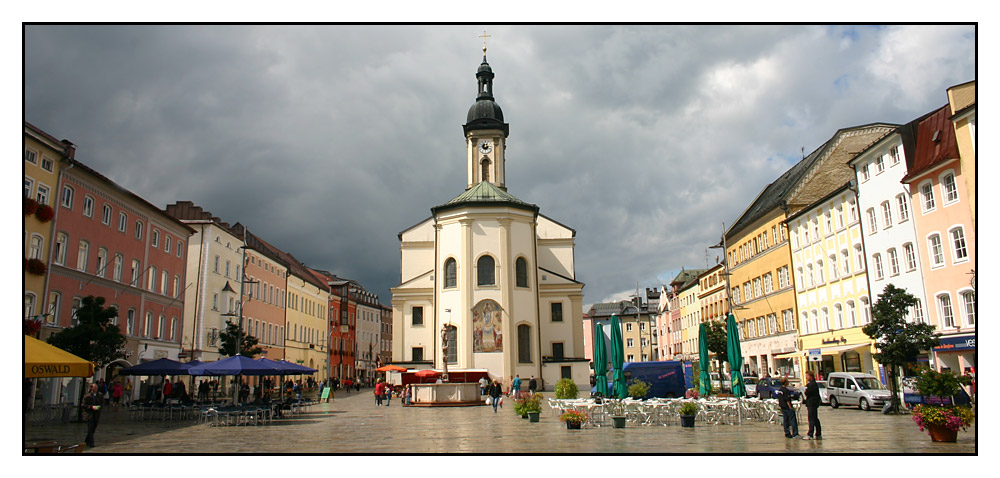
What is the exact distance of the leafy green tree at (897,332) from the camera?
23641mm

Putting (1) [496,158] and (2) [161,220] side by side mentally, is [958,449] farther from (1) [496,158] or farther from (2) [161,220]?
(1) [496,158]

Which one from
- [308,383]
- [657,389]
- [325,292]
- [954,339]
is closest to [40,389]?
[657,389]

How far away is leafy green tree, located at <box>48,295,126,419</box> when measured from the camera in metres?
22.9

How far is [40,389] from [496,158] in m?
45.9

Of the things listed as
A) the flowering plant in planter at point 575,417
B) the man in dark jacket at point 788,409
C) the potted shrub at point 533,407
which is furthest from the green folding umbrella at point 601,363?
the man in dark jacket at point 788,409

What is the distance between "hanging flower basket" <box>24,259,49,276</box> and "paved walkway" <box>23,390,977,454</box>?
269 inches

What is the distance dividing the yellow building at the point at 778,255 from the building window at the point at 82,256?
1424 inches

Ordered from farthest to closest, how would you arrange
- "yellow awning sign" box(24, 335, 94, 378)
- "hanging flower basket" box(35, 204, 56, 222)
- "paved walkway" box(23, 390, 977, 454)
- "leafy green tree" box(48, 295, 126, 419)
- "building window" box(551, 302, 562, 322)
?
"building window" box(551, 302, 562, 322), "hanging flower basket" box(35, 204, 56, 222), "leafy green tree" box(48, 295, 126, 419), "paved walkway" box(23, 390, 977, 454), "yellow awning sign" box(24, 335, 94, 378)

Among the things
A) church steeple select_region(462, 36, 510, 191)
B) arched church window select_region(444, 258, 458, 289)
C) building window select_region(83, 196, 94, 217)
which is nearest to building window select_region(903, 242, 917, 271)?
arched church window select_region(444, 258, 458, 289)

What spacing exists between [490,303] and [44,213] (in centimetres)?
2826

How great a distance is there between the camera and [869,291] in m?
33.0

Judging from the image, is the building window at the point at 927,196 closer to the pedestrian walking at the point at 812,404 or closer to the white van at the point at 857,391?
the white van at the point at 857,391

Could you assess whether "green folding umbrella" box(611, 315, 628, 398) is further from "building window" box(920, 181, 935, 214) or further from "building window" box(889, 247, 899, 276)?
"building window" box(889, 247, 899, 276)

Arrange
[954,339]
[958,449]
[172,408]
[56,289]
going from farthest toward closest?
[56,289] → [954,339] → [172,408] → [958,449]
